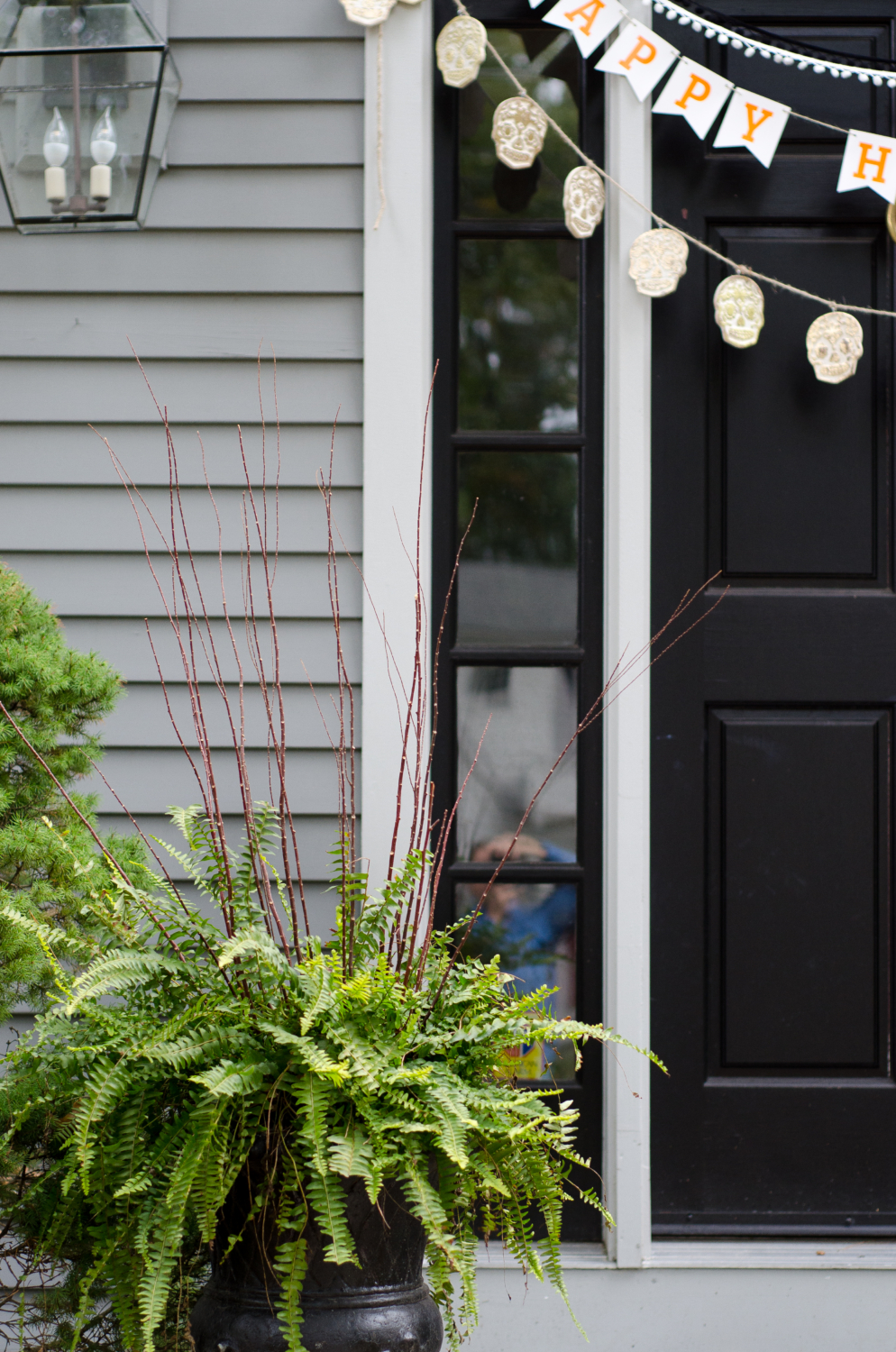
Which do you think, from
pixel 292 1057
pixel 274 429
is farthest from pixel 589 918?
pixel 274 429

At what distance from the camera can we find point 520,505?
90.6 inches

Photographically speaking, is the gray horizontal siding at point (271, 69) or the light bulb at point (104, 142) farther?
the gray horizontal siding at point (271, 69)

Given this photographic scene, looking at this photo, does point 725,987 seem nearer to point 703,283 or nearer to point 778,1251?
point 778,1251

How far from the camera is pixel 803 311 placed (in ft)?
7.48

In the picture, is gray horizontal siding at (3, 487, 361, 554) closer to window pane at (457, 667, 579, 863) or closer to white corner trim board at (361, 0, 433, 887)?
white corner trim board at (361, 0, 433, 887)

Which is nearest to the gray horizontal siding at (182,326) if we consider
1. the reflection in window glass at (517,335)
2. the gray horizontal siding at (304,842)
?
the reflection in window glass at (517,335)

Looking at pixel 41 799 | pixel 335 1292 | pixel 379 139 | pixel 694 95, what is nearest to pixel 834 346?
pixel 694 95

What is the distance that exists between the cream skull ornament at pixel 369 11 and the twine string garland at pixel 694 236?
15 cm

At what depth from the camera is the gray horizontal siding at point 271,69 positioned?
7.23 ft

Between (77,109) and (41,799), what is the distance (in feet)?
3.84

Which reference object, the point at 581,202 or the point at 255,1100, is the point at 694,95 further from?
the point at 255,1100

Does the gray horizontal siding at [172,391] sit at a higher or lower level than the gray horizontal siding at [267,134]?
lower

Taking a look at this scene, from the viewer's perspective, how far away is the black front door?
2.24m

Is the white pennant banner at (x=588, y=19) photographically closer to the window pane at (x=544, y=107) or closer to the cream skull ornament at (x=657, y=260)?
the window pane at (x=544, y=107)
